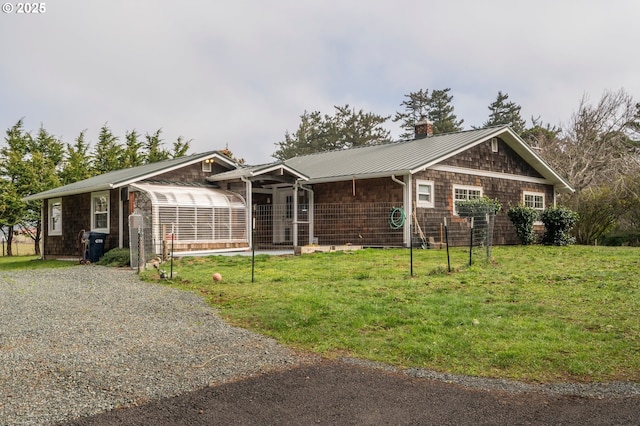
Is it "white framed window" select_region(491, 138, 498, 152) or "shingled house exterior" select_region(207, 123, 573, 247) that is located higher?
"white framed window" select_region(491, 138, 498, 152)

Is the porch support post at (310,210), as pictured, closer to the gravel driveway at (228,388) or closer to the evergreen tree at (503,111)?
the gravel driveway at (228,388)

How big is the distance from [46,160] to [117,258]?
19453 millimetres

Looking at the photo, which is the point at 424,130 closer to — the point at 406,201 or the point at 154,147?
the point at 406,201

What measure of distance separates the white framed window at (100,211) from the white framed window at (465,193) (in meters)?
12.3

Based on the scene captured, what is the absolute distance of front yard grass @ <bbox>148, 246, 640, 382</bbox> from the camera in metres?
4.95

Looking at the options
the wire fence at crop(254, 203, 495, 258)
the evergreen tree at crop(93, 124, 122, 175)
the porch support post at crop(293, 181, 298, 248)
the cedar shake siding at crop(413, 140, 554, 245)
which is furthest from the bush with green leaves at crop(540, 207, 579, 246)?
the evergreen tree at crop(93, 124, 122, 175)

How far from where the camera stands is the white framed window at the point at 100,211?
57.6ft

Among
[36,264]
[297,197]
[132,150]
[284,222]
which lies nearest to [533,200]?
[297,197]

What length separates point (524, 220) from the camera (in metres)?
19.6

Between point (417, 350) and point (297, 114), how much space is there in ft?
156

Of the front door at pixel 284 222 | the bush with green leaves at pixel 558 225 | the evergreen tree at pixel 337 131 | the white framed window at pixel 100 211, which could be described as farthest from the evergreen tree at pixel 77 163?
the bush with green leaves at pixel 558 225

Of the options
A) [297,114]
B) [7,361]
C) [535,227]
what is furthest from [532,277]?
[297,114]

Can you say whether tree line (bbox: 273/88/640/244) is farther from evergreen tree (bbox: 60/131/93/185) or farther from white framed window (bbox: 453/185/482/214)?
evergreen tree (bbox: 60/131/93/185)

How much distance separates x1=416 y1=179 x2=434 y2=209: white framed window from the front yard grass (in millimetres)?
5923
